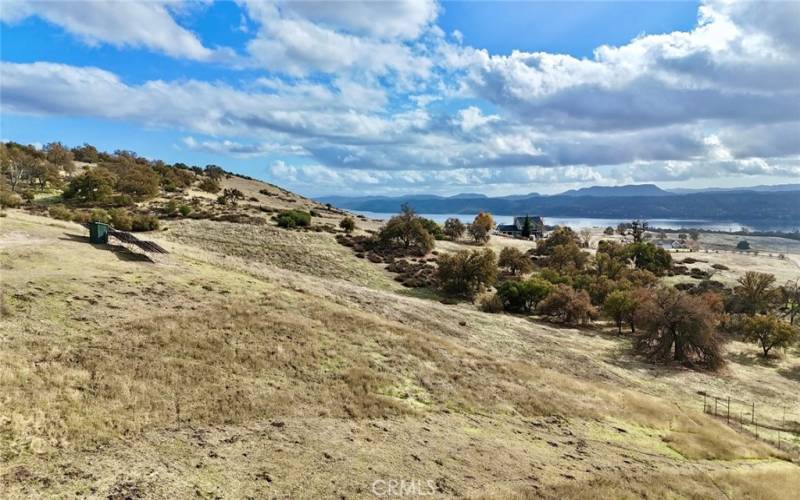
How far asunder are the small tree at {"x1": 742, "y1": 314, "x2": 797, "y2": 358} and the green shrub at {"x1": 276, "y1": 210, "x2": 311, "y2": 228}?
6194 centimetres

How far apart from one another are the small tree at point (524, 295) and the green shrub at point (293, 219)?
37.4 meters

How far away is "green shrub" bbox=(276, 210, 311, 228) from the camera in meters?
78.6

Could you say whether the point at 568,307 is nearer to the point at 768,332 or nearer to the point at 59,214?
the point at 768,332

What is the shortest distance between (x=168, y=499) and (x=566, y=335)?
4099 centimetres

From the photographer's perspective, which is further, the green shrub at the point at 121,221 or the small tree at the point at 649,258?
the small tree at the point at 649,258

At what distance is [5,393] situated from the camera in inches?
602

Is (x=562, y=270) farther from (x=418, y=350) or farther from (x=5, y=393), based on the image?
(x=5, y=393)

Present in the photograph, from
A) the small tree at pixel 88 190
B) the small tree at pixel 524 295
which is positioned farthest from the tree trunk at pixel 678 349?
the small tree at pixel 88 190

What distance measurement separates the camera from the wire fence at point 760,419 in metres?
27.3

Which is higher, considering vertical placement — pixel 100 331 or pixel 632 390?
pixel 100 331

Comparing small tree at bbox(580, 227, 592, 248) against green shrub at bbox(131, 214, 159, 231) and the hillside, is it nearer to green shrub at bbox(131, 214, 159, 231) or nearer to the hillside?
the hillside

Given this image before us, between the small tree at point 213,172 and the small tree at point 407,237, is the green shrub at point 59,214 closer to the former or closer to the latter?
the small tree at point 407,237

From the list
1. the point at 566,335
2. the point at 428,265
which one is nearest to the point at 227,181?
the point at 428,265

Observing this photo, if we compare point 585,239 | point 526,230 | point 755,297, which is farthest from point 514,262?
point 526,230
